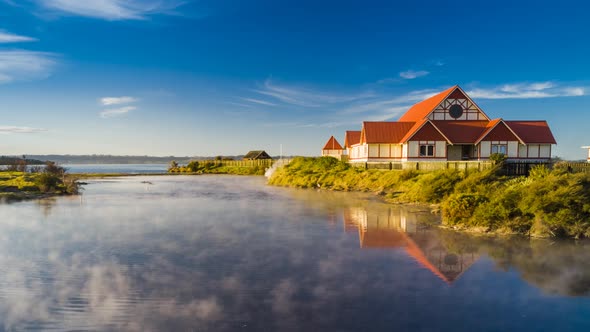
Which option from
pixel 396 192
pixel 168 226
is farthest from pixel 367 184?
pixel 168 226

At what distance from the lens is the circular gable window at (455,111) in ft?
140

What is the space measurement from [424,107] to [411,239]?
1460 inches

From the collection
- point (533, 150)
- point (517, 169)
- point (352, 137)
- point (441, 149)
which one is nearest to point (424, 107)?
point (441, 149)

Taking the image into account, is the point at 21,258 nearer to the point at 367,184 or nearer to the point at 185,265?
the point at 185,265

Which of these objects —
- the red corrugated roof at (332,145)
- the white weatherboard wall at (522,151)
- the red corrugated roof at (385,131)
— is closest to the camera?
the white weatherboard wall at (522,151)

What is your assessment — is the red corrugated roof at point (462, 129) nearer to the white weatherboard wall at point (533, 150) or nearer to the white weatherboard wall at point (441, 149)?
the white weatherboard wall at point (441, 149)

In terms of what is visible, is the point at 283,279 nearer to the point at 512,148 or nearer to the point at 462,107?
the point at 512,148

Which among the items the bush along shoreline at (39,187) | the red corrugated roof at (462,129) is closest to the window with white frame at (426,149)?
the red corrugated roof at (462,129)

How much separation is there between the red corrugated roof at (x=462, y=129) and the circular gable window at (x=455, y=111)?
1.15m

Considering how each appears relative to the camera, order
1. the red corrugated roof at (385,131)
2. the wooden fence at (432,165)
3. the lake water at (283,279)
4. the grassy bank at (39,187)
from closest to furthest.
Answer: the lake water at (283,279), the wooden fence at (432,165), the grassy bank at (39,187), the red corrugated roof at (385,131)

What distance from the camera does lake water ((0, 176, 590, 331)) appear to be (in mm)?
6602

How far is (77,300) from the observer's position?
734cm

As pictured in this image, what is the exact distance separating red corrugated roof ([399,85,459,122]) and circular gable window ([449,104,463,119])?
1.79 m

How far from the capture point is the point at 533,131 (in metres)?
39.2
